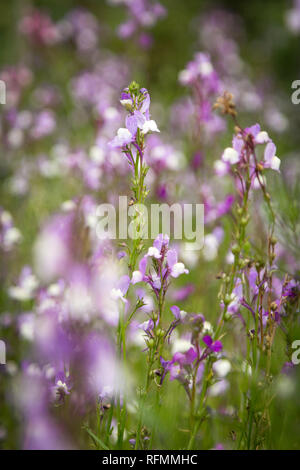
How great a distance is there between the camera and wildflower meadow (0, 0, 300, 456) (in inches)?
52.0

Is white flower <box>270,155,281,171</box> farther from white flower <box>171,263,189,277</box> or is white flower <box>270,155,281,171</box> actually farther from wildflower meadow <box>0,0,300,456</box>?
white flower <box>171,263,189,277</box>

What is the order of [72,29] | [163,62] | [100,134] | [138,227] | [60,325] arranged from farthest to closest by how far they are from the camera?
1. [163,62]
2. [72,29]
3. [100,134]
4. [60,325]
5. [138,227]

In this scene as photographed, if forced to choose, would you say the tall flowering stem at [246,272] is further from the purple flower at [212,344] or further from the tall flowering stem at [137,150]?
the tall flowering stem at [137,150]

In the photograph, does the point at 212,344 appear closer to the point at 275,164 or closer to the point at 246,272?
the point at 246,272

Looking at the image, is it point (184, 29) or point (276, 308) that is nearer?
point (276, 308)

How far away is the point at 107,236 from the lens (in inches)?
67.0

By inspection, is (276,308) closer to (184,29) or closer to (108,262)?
(108,262)

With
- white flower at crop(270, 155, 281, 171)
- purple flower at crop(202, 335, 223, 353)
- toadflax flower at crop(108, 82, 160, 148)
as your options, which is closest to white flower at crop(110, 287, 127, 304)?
purple flower at crop(202, 335, 223, 353)

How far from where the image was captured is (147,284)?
55.1 inches

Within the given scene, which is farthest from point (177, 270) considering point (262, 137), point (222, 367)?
point (222, 367)

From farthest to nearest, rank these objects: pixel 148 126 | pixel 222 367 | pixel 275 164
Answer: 1. pixel 222 367
2. pixel 275 164
3. pixel 148 126

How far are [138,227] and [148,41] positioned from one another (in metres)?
2.31

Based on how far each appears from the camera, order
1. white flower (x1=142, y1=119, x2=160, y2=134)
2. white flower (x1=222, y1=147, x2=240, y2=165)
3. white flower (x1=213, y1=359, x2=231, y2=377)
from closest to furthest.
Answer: white flower (x1=142, y1=119, x2=160, y2=134) < white flower (x1=222, y1=147, x2=240, y2=165) < white flower (x1=213, y1=359, x2=231, y2=377)
